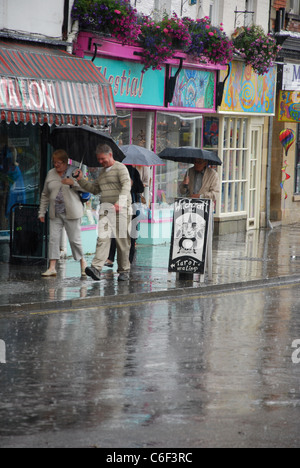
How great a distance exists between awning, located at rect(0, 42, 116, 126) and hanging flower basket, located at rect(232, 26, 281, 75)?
21.0 ft

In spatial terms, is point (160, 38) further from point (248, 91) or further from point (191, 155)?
point (248, 91)

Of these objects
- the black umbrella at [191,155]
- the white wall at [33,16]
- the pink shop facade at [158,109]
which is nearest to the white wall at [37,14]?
the white wall at [33,16]

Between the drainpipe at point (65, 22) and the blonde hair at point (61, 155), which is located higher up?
the drainpipe at point (65, 22)

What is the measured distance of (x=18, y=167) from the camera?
1688 cm

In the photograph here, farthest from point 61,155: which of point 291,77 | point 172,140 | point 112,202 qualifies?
point 291,77

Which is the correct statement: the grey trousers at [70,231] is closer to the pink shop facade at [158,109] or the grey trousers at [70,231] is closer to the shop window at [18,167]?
the shop window at [18,167]

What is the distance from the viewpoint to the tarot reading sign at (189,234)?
14.6 m

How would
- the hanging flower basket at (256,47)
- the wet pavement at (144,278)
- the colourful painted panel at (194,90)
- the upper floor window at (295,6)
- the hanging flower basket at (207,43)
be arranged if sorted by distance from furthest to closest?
1. the upper floor window at (295,6)
2. the hanging flower basket at (256,47)
3. the colourful painted panel at (194,90)
4. the hanging flower basket at (207,43)
5. the wet pavement at (144,278)

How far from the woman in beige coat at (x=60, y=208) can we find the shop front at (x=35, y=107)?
2.59 feet

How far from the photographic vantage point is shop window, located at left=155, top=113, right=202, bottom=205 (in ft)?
67.5

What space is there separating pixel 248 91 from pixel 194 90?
2621mm

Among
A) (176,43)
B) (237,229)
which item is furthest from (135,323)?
(237,229)

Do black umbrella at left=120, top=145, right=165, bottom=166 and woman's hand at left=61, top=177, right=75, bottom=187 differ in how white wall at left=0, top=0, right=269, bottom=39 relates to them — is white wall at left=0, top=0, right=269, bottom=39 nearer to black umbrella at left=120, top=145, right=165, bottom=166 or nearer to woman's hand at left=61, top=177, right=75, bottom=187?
black umbrella at left=120, top=145, right=165, bottom=166

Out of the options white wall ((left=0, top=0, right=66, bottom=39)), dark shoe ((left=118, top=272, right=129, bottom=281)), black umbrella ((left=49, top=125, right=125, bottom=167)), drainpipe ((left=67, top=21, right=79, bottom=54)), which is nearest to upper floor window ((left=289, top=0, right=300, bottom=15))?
drainpipe ((left=67, top=21, right=79, bottom=54))
